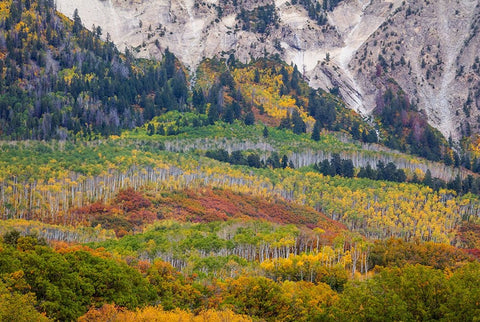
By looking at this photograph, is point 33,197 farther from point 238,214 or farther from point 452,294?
point 452,294

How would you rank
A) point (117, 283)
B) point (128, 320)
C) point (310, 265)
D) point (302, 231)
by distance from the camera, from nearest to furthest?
1. point (128, 320)
2. point (117, 283)
3. point (310, 265)
4. point (302, 231)

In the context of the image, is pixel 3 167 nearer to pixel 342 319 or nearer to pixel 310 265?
pixel 310 265

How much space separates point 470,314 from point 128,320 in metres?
38.9

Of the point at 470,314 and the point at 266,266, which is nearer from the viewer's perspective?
the point at 470,314

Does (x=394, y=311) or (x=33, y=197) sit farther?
(x=33, y=197)

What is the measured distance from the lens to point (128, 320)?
79.1m

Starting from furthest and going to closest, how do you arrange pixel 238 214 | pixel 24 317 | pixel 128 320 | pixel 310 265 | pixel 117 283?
pixel 238 214, pixel 310 265, pixel 117 283, pixel 128 320, pixel 24 317

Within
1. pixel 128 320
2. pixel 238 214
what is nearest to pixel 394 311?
pixel 128 320

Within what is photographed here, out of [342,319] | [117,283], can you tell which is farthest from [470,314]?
[117,283]

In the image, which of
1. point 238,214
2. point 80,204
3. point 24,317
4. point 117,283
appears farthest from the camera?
point 238,214

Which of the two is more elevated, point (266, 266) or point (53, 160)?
point (53, 160)

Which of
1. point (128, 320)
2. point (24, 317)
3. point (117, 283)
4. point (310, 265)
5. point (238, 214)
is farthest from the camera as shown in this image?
point (238, 214)

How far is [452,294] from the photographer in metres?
85.1

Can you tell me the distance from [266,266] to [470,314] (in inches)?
2158
